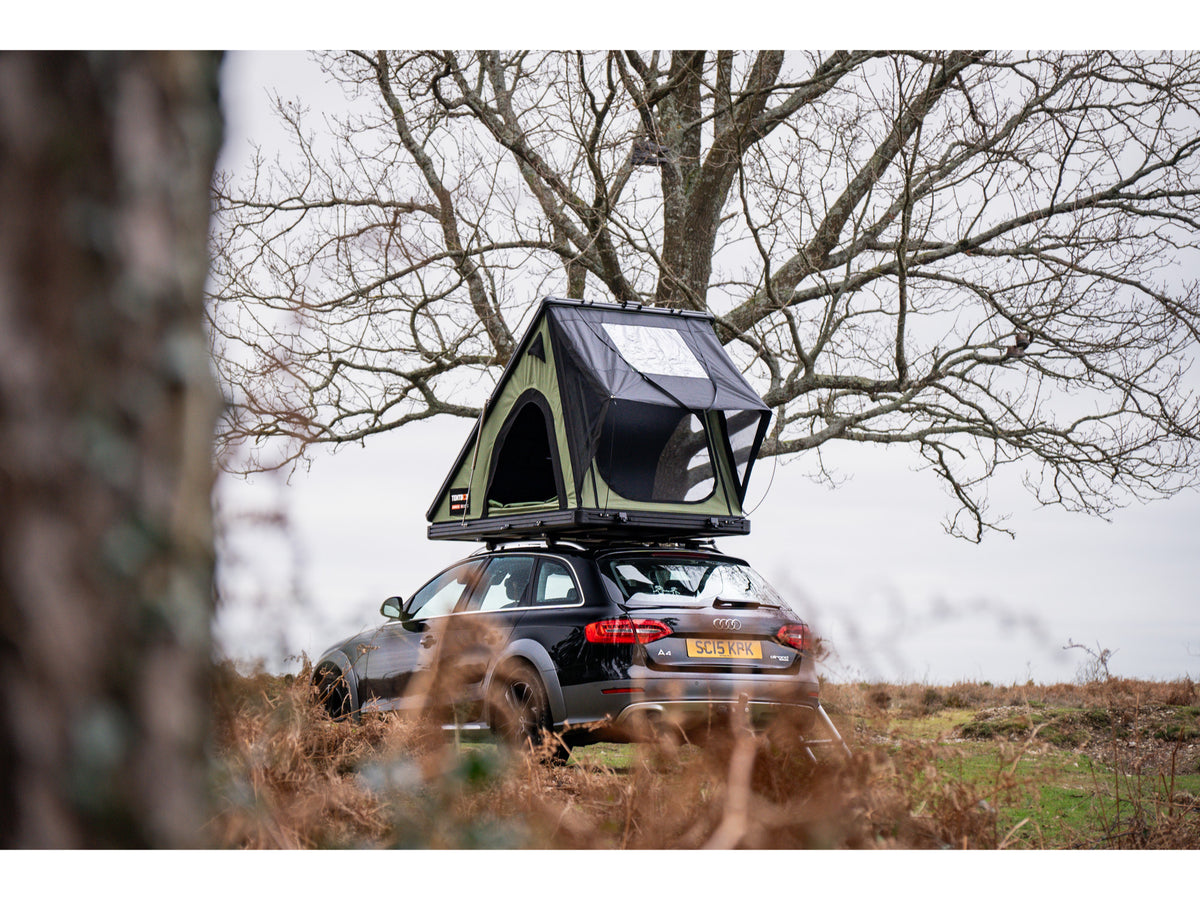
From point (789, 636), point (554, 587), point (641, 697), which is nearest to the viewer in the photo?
point (641, 697)

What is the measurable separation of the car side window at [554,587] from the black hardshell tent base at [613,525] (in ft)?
2.97

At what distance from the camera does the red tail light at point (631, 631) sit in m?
7.36

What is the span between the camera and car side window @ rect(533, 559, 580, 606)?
7824mm

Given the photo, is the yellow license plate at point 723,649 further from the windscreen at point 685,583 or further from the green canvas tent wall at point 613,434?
the green canvas tent wall at point 613,434

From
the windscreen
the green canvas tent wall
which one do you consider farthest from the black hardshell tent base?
the windscreen

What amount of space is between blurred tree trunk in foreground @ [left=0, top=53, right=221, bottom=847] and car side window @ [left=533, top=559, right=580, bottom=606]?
651 cm

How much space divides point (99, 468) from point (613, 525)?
7.98 m

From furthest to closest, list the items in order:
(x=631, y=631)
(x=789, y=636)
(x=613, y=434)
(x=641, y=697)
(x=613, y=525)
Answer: (x=613, y=434) < (x=613, y=525) < (x=789, y=636) < (x=631, y=631) < (x=641, y=697)

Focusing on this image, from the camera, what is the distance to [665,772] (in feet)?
12.1

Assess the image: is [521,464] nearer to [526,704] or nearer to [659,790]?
[526,704]

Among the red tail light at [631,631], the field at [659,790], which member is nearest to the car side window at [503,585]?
the red tail light at [631,631]

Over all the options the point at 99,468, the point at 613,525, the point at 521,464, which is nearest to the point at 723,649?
the point at 613,525

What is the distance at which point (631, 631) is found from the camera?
7359 millimetres

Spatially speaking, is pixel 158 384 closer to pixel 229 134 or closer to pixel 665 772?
pixel 229 134
